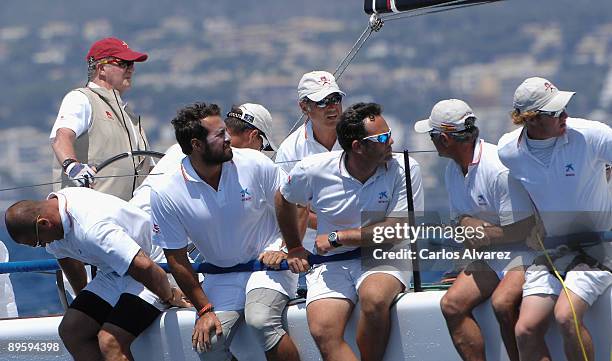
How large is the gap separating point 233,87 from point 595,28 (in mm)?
23785

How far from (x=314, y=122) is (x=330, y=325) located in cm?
114

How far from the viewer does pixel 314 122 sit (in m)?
6.47

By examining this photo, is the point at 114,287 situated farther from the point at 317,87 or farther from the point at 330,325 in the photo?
the point at 317,87

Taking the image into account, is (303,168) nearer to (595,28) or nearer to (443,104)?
(443,104)

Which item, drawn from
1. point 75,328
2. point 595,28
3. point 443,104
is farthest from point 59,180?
point 595,28

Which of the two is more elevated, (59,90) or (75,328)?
(75,328)

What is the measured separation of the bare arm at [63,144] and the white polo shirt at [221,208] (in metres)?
1.01

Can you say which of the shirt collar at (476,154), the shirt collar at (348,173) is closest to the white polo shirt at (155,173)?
the shirt collar at (348,173)

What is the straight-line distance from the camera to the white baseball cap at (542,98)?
5.42m

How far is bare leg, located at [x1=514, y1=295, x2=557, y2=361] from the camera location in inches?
215

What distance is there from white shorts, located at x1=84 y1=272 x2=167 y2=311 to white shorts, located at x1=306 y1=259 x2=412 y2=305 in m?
0.74

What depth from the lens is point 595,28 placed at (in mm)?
89688

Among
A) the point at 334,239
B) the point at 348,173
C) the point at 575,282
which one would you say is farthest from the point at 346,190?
the point at 575,282

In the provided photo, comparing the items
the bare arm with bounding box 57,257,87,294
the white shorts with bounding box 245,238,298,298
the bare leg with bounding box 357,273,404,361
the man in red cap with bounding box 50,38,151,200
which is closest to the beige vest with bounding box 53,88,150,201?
the man in red cap with bounding box 50,38,151,200
